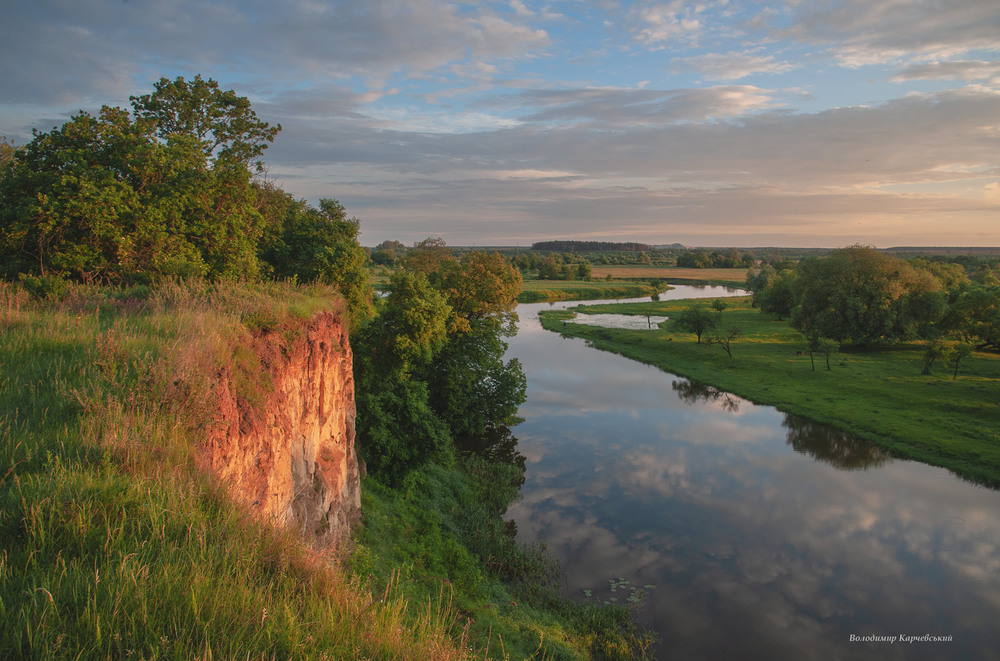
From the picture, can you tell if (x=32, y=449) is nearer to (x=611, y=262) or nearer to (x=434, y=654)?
(x=434, y=654)

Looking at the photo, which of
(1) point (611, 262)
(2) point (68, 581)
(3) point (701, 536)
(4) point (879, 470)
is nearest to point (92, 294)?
(2) point (68, 581)

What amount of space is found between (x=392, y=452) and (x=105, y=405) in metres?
13.7

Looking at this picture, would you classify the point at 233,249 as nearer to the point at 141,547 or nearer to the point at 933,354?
the point at 141,547

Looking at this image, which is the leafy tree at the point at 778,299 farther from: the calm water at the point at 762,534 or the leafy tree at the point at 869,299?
the calm water at the point at 762,534

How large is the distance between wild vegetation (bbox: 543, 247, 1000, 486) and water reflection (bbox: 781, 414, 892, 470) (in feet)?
2.32

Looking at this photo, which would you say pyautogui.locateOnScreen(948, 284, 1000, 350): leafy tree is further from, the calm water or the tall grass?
the tall grass

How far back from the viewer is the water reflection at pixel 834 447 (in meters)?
25.1

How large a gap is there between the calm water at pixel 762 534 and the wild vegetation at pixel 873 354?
3.08 metres

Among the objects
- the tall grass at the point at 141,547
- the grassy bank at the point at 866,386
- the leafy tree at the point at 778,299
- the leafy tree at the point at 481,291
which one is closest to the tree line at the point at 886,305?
the grassy bank at the point at 866,386

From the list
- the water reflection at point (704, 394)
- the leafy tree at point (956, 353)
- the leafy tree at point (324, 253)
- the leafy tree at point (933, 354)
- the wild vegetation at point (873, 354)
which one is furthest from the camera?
the leafy tree at point (933, 354)

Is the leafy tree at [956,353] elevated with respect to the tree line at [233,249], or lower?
lower

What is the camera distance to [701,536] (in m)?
18.4

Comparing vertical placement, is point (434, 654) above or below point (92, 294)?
below

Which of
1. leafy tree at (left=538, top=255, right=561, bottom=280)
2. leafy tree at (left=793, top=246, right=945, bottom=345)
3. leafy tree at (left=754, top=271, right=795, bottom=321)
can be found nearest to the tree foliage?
leafy tree at (left=793, top=246, right=945, bottom=345)
